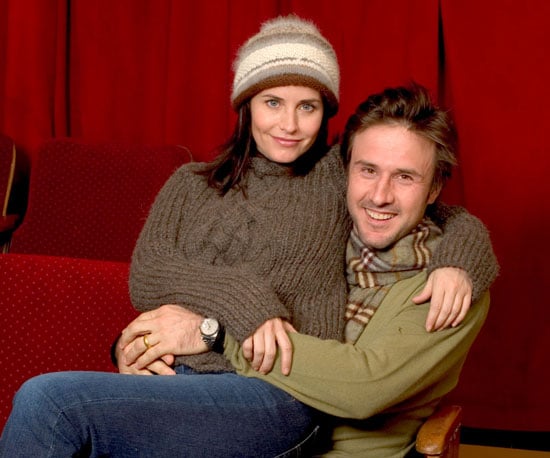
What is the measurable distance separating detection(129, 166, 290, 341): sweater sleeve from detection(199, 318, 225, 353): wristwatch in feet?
0.06

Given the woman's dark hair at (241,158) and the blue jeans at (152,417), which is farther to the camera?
the woman's dark hair at (241,158)

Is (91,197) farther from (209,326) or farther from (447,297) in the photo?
(447,297)

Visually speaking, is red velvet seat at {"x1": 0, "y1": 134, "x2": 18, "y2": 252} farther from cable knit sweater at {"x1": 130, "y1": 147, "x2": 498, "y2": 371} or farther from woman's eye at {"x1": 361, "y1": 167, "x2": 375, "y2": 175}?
woman's eye at {"x1": 361, "y1": 167, "x2": 375, "y2": 175}

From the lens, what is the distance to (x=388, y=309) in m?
1.54

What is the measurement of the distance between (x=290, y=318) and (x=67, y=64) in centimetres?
199

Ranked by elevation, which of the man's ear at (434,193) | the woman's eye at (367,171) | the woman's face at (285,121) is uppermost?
the woman's face at (285,121)

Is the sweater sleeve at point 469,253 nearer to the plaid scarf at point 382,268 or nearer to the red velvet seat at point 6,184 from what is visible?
the plaid scarf at point 382,268

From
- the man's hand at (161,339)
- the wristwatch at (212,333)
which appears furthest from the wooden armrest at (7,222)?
the wristwatch at (212,333)

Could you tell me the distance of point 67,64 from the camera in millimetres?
3146

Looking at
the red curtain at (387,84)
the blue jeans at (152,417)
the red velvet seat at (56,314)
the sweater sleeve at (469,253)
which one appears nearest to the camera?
the blue jeans at (152,417)

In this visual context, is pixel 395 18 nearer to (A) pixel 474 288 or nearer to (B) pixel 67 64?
(B) pixel 67 64

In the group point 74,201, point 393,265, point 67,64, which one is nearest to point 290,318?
point 393,265

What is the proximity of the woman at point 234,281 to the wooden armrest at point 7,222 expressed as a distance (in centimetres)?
120

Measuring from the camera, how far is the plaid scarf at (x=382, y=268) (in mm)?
1575
